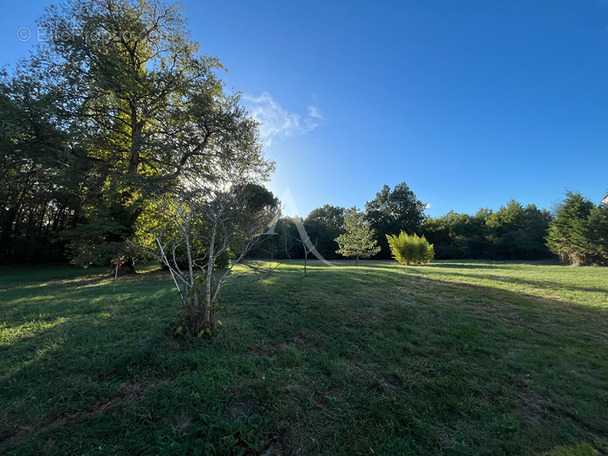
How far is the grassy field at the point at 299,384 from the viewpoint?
1837 mm

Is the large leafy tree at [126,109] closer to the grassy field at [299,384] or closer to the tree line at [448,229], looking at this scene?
the grassy field at [299,384]

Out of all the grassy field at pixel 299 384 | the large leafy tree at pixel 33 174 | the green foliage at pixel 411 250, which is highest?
the large leafy tree at pixel 33 174

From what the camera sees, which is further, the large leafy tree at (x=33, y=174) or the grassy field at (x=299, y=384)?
the large leafy tree at (x=33, y=174)

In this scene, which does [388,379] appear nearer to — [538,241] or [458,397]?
[458,397]

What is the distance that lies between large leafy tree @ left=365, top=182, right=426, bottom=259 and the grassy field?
112 ft

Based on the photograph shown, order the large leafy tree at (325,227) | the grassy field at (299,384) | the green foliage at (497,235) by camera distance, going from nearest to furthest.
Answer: the grassy field at (299,384)
the green foliage at (497,235)
the large leafy tree at (325,227)

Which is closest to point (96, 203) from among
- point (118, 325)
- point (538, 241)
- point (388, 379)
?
point (118, 325)

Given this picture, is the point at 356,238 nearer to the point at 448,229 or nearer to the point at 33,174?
the point at 33,174

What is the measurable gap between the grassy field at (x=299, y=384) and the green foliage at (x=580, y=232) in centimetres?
2235

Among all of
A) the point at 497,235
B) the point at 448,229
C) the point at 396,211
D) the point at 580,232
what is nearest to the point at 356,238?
the point at 580,232

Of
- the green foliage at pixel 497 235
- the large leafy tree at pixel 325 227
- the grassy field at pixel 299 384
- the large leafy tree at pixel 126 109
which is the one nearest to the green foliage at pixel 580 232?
the green foliage at pixel 497 235

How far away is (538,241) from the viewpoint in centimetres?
3195

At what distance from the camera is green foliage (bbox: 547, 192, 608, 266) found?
60.9ft

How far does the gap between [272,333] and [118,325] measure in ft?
7.69
